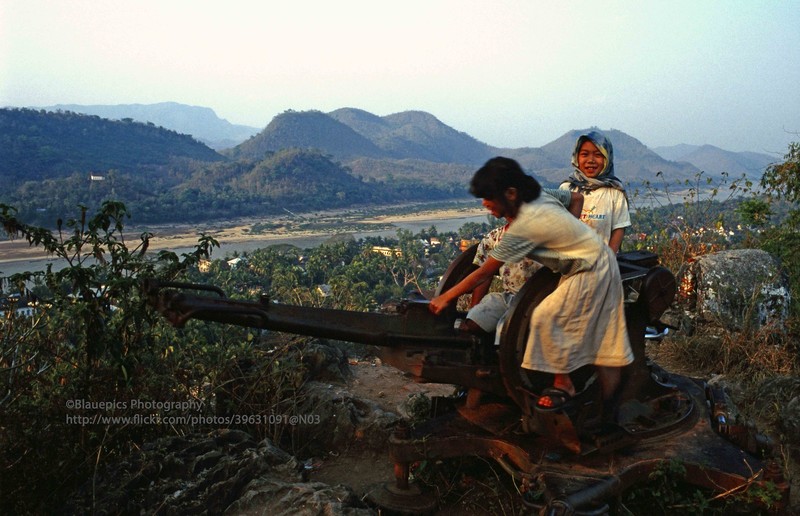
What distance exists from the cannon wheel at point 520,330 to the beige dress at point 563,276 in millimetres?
55

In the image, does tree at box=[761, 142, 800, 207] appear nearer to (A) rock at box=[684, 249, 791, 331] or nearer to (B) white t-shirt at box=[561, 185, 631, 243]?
(A) rock at box=[684, 249, 791, 331]

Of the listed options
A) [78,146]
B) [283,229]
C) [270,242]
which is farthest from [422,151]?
[270,242]

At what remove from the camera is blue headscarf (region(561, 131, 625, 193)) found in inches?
178

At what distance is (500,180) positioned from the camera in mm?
3422

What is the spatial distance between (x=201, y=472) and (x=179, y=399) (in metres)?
A: 0.94

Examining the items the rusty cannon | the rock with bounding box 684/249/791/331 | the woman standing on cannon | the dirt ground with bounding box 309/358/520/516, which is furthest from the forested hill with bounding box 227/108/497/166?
the woman standing on cannon

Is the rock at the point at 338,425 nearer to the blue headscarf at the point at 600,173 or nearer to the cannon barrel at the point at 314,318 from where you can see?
Result: the cannon barrel at the point at 314,318

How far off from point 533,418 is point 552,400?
6.5 inches

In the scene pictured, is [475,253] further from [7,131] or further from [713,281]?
[7,131]

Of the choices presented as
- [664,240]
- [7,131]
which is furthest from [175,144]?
[664,240]

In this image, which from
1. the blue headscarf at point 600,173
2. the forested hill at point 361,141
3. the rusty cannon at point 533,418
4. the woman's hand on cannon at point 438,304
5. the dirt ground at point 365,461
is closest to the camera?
the rusty cannon at point 533,418

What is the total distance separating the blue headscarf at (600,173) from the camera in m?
4.53

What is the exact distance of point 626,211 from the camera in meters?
4.53

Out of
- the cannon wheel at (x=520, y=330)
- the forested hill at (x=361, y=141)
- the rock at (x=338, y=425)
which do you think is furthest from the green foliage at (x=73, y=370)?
the forested hill at (x=361, y=141)
